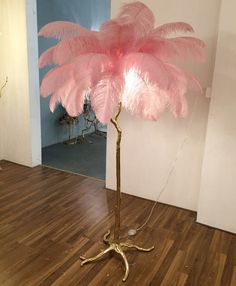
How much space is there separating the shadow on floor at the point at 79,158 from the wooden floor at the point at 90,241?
0.56 metres

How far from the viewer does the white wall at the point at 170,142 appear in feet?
7.89

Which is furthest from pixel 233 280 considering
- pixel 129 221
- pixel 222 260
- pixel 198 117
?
pixel 198 117

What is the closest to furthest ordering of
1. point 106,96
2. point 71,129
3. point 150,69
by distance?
point 150,69 < point 106,96 < point 71,129

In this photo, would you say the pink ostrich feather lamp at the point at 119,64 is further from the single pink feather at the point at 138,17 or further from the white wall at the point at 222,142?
the white wall at the point at 222,142

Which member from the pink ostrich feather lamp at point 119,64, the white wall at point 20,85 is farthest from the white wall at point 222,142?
the white wall at point 20,85

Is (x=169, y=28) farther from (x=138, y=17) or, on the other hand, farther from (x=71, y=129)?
(x=71, y=129)

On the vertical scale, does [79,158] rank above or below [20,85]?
below

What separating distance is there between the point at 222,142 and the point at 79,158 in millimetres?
2508

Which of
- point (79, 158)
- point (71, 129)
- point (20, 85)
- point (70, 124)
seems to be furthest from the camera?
point (71, 129)

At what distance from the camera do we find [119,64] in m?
1.52

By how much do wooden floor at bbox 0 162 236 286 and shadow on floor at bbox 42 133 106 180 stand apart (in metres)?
0.56

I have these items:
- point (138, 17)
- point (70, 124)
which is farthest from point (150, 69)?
point (70, 124)

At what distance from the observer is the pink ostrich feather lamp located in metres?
1.42

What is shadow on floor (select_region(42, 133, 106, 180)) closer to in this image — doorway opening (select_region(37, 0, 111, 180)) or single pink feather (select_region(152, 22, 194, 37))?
doorway opening (select_region(37, 0, 111, 180))
